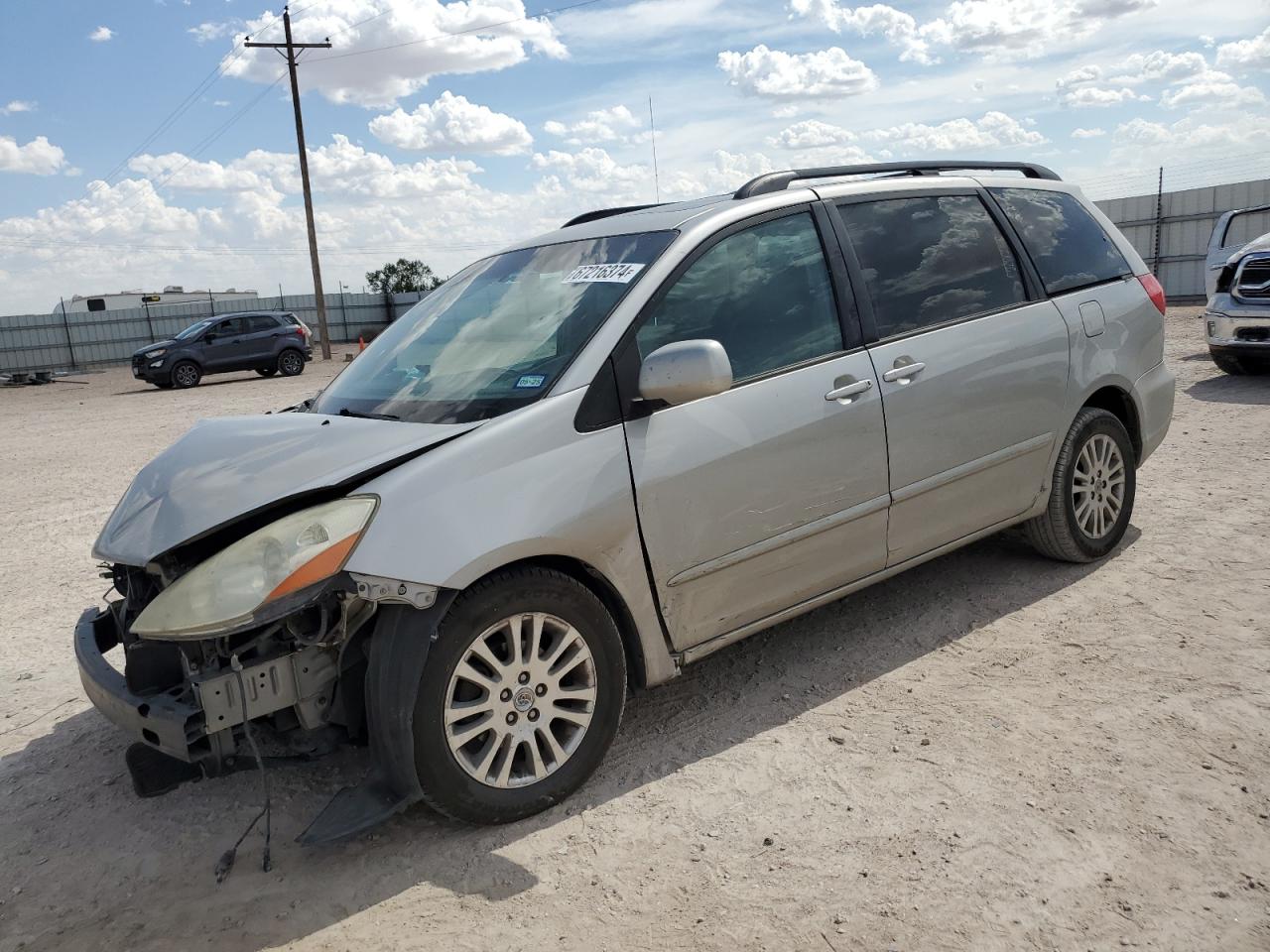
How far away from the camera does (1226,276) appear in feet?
35.4

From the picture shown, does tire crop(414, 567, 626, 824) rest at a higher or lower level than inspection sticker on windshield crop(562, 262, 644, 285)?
lower

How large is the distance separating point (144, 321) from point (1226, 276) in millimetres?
36985

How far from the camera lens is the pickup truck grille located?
1030 centimetres

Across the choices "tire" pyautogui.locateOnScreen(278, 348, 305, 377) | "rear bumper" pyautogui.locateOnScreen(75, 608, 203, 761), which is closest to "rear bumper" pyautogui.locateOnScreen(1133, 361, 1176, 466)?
"rear bumper" pyautogui.locateOnScreen(75, 608, 203, 761)

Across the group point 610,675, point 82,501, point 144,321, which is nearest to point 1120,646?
point 610,675

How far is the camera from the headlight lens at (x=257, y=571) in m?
2.81

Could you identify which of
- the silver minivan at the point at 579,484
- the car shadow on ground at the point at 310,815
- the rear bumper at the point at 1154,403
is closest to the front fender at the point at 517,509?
the silver minivan at the point at 579,484

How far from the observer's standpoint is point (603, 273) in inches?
144

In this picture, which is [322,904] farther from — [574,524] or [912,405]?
[912,405]

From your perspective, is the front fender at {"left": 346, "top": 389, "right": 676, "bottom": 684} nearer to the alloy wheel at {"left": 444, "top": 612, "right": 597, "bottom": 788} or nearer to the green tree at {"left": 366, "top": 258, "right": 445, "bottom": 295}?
the alloy wheel at {"left": 444, "top": 612, "right": 597, "bottom": 788}

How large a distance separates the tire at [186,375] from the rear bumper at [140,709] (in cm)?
2234

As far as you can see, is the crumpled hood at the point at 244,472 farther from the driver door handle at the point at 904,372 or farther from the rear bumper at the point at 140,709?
the driver door handle at the point at 904,372

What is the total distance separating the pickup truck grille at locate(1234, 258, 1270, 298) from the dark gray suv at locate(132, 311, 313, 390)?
21.0 meters

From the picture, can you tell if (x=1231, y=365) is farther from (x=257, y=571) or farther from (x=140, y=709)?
(x=140, y=709)
